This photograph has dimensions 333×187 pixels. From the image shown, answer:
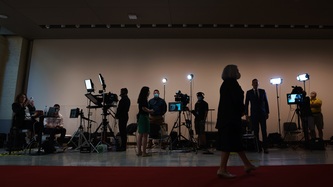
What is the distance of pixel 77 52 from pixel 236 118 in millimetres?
7310

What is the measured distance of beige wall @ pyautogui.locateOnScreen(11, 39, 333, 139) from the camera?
8266mm

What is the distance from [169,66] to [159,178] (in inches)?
243

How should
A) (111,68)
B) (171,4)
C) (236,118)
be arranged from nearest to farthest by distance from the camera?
(236,118) < (171,4) < (111,68)

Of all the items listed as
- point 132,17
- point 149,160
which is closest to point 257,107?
point 149,160

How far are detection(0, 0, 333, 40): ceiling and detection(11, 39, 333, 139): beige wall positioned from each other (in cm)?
34

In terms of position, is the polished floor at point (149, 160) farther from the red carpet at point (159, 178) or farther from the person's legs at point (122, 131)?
the person's legs at point (122, 131)

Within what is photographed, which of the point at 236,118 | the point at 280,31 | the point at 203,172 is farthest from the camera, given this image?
the point at 280,31

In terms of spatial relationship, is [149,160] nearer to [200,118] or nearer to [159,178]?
[159,178]

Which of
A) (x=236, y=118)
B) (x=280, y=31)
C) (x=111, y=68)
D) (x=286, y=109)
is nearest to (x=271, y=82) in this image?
(x=286, y=109)

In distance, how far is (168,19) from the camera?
7.16 m

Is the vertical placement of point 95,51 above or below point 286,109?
above

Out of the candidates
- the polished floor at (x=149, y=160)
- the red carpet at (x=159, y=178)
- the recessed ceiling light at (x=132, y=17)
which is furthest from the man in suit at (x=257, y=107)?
the recessed ceiling light at (x=132, y=17)

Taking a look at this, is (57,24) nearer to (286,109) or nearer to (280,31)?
(280,31)

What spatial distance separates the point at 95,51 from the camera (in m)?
8.64
